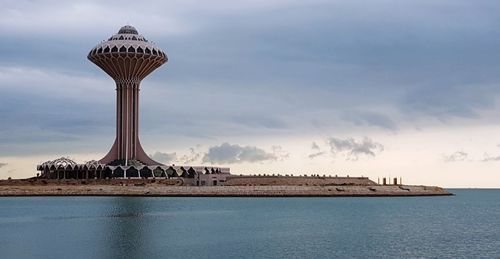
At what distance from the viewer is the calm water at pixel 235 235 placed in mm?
52938

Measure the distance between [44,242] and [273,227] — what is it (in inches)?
960

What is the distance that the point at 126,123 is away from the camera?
172625 millimetres

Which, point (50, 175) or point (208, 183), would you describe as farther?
point (50, 175)

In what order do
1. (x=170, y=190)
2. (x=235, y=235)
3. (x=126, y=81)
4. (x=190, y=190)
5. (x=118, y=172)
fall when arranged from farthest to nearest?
(x=126, y=81), (x=118, y=172), (x=190, y=190), (x=170, y=190), (x=235, y=235)

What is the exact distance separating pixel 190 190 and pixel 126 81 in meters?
47.1

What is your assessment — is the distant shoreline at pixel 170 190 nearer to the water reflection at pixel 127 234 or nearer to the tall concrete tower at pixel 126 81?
the tall concrete tower at pixel 126 81

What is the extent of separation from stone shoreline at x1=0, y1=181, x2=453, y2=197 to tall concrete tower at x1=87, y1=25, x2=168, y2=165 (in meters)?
24.4

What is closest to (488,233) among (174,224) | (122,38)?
(174,224)

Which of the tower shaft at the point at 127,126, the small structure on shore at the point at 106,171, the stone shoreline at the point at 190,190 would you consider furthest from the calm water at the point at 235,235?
the tower shaft at the point at 127,126

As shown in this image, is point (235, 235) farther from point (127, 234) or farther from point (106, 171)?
point (106, 171)

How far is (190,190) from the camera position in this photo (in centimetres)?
13712

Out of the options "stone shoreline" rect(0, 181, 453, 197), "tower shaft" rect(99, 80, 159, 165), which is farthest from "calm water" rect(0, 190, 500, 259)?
"tower shaft" rect(99, 80, 159, 165)

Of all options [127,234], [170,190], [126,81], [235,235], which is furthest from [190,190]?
[127,234]

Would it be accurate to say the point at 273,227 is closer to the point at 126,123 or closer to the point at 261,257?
the point at 261,257
